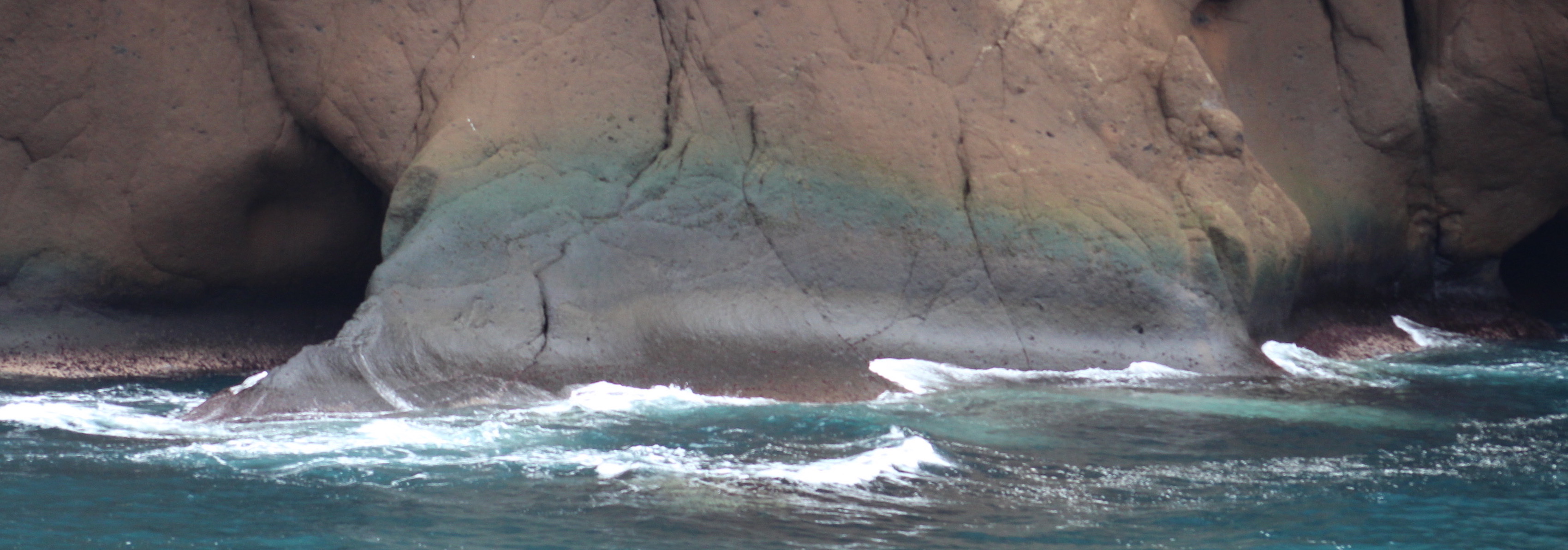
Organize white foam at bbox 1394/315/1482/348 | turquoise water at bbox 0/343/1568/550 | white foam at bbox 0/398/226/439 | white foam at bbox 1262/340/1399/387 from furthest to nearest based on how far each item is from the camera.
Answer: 1. white foam at bbox 1394/315/1482/348
2. white foam at bbox 1262/340/1399/387
3. white foam at bbox 0/398/226/439
4. turquoise water at bbox 0/343/1568/550

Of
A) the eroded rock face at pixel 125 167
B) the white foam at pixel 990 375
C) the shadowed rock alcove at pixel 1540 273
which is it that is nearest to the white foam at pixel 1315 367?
the white foam at pixel 990 375

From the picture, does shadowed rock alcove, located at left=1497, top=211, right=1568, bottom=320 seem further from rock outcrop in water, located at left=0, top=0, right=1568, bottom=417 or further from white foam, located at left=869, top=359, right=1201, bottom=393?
white foam, located at left=869, top=359, right=1201, bottom=393

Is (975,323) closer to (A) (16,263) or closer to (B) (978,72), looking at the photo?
(B) (978,72)

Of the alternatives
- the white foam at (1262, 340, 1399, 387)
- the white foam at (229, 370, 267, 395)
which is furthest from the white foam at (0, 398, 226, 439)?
the white foam at (1262, 340, 1399, 387)

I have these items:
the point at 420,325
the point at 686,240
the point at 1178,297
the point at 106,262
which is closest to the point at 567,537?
the point at 420,325

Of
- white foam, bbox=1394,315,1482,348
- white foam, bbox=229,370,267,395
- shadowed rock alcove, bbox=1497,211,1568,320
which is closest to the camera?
white foam, bbox=229,370,267,395

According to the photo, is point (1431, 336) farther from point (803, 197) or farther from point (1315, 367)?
point (803, 197)
